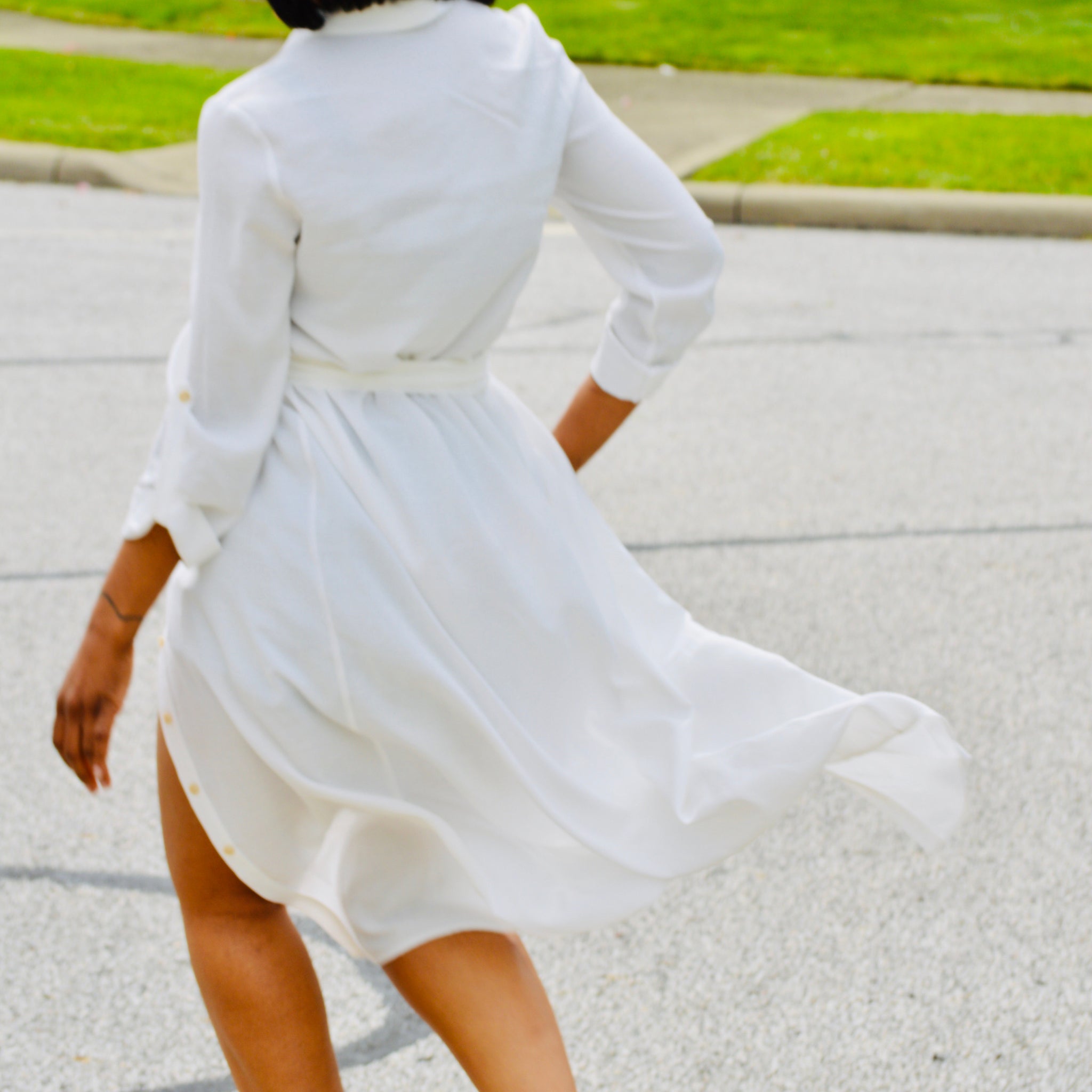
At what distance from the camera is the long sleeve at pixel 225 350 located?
4.95ft

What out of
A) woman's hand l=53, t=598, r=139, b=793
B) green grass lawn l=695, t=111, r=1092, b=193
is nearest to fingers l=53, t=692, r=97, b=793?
woman's hand l=53, t=598, r=139, b=793

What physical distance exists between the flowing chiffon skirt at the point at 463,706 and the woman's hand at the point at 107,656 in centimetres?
4

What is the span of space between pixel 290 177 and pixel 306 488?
32 cm

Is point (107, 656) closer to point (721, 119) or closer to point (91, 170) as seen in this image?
point (91, 170)

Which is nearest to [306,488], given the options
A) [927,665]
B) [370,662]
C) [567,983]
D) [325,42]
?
[370,662]

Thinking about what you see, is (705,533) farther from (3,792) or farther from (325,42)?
(325,42)

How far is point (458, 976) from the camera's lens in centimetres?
176

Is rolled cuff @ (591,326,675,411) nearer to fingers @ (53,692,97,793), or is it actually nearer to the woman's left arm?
the woman's left arm

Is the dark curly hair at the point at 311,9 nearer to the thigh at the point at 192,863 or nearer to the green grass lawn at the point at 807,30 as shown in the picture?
the thigh at the point at 192,863

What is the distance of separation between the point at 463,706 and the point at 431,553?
0.17 m

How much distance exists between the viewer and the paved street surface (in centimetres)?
254

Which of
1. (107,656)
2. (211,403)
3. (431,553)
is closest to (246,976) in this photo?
(107,656)

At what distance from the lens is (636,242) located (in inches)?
71.7

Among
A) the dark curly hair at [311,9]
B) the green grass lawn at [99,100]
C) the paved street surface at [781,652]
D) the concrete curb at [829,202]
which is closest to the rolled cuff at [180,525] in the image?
the dark curly hair at [311,9]
